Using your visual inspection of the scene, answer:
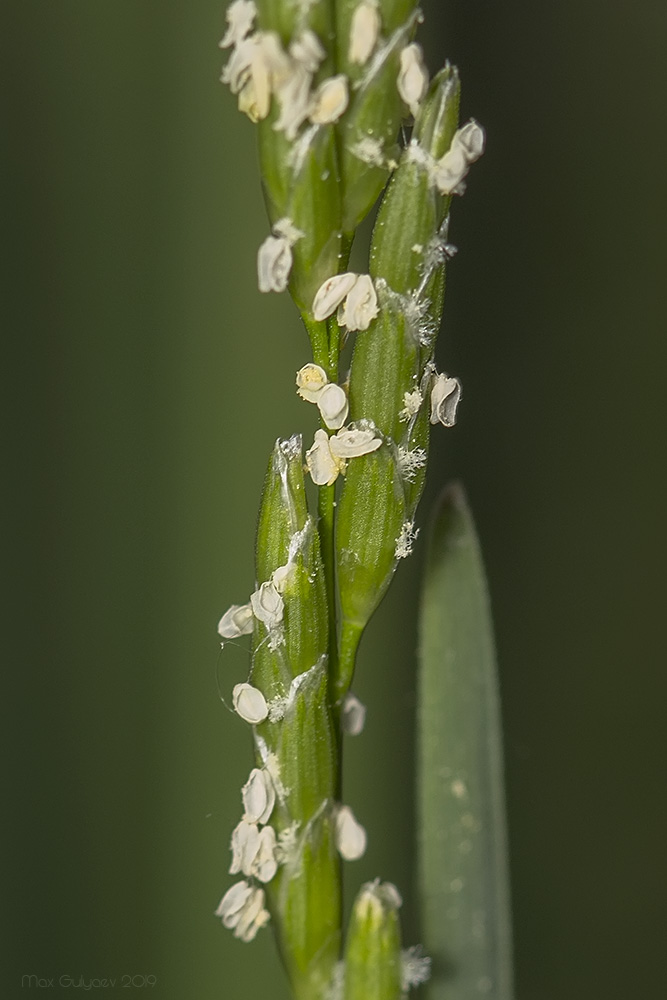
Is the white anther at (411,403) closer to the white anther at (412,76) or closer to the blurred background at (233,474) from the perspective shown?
the white anther at (412,76)

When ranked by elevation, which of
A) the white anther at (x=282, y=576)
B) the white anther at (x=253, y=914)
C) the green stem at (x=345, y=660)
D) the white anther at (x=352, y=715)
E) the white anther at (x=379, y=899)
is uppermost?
the white anther at (x=282, y=576)

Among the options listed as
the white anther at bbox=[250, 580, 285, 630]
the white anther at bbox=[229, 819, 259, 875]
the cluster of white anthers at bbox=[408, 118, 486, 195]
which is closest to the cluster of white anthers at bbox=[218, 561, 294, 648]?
the white anther at bbox=[250, 580, 285, 630]

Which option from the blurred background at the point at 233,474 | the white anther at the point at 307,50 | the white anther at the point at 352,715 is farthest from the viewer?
the blurred background at the point at 233,474

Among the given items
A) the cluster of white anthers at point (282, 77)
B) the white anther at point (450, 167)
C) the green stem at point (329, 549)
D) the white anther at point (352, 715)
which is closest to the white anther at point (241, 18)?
the cluster of white anthers at point (282, 77)

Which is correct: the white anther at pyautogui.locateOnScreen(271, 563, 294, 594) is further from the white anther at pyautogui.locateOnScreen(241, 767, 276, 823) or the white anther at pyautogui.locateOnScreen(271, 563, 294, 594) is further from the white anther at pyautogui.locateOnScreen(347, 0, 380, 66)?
the white anther at pyautogui.locateOnScreen(347, 0, 380, 66)

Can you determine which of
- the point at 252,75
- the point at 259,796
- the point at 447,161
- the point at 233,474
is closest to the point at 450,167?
the point at 447,161

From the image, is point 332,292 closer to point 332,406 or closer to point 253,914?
point 332,406

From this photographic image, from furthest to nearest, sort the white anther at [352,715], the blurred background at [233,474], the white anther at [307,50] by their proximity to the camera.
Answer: the blurred background at [233,474]
the white anther at [352,715]
the white anther at [307,50]
